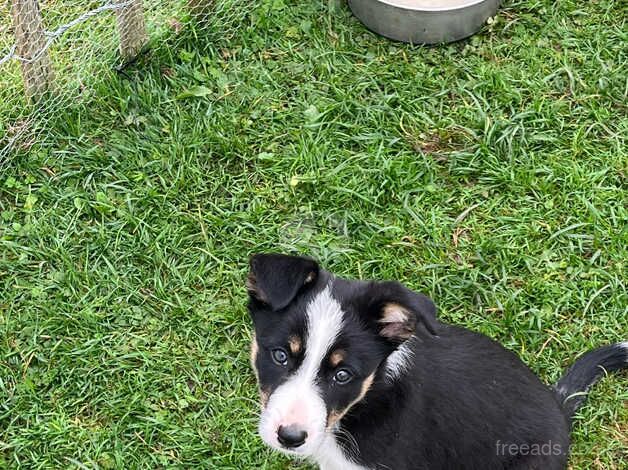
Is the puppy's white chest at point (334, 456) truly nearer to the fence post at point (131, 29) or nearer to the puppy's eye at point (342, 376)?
the puppy's eye at point (342, 376)

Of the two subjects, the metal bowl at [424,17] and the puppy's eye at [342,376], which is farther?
the metal bowl at [424,17]

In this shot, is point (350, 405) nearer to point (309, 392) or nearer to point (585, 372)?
point (309, 392)

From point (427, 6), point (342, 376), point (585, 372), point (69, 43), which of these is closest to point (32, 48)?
point (69, 43)

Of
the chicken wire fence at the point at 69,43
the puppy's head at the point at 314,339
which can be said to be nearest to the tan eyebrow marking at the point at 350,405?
the puppy's head at the point at 314,339

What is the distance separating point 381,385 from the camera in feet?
11.3

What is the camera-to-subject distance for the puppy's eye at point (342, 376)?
3.26 m

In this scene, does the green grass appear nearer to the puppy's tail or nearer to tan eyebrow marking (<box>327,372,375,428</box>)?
the puppy's tail

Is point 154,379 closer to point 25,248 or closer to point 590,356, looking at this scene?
point 25,248

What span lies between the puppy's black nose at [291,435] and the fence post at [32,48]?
2631 mm

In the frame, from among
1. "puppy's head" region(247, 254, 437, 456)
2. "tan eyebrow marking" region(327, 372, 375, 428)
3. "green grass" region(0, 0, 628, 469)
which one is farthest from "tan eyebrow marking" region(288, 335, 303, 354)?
"green grass" region(0, 0, 628, 469)

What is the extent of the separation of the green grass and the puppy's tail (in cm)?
14

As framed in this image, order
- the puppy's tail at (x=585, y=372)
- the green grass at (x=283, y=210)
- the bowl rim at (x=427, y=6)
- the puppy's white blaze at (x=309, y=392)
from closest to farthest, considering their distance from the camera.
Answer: the puppy's white blaze at (x=309, y=392) < the puppy's tail at (x=585, y=372) < the green grass at (x=283, y=210) < the bowl rim at (x=427, y=6)

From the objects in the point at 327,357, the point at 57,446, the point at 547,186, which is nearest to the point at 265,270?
the point at 327,357

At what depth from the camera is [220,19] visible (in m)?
5.52
